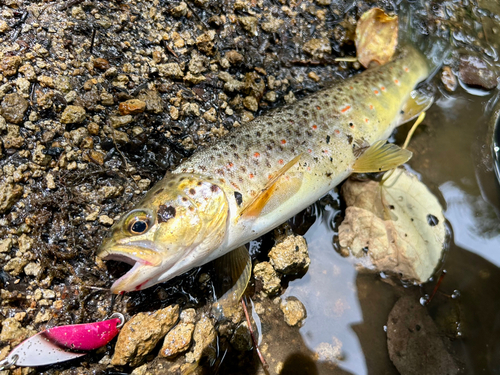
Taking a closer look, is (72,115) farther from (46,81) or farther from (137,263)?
(137,263)

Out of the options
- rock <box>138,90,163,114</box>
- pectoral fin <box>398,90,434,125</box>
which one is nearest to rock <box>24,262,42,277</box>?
rock <box>138,90,163,114</box>

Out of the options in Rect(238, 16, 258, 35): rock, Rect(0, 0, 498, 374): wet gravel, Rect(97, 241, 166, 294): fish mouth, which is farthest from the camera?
Rect(238, 16, 258, 35): rock

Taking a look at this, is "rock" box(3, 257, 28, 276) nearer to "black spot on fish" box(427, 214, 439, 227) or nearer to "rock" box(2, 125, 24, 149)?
"rock" box(2, 125, 24, 149)

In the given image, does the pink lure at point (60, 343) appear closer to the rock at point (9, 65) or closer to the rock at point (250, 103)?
the rock at point (9, 65)

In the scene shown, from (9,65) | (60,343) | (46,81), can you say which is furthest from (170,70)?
(60,343)

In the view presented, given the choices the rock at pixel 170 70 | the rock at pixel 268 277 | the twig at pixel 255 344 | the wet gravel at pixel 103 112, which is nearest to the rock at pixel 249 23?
the wet gravel at pixel 103 112

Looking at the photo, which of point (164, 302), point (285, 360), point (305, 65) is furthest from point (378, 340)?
point (305, 65)
